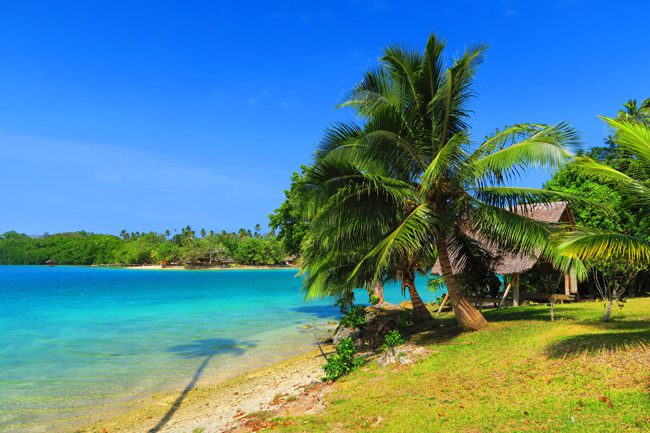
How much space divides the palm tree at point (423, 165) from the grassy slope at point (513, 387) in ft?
7.40

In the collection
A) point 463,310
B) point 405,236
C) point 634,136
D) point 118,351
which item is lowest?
point 118,351

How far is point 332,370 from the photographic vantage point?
10266 mm

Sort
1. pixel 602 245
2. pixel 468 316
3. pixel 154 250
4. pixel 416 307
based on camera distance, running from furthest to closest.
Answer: pixel 154 250 → pixel 416 307 → pixel 468 316 → pixel 602 245

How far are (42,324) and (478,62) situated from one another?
30.5 metres

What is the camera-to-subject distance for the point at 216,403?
1091 centimetres

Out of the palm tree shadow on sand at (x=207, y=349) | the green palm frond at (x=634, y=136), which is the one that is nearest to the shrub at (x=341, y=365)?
the palm tree shadow on sand at (x=207, y=349)

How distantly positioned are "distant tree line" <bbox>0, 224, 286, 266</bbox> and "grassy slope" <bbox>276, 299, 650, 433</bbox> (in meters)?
93.4

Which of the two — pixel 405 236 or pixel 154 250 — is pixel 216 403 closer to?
pixel 405 236

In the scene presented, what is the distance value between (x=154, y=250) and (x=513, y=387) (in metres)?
149

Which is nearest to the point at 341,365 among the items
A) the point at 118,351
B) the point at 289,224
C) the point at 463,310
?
the point at 463,310

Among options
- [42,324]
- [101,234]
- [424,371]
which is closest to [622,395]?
[424,371]

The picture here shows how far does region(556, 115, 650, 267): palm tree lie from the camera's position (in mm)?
6828

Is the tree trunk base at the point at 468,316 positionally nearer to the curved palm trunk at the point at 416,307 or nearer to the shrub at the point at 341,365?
the shrub at the point at 341,365

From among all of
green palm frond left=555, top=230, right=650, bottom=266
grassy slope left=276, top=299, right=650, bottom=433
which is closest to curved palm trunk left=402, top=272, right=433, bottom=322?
grassy slope left=276, top=299, right=650, bottom=433
